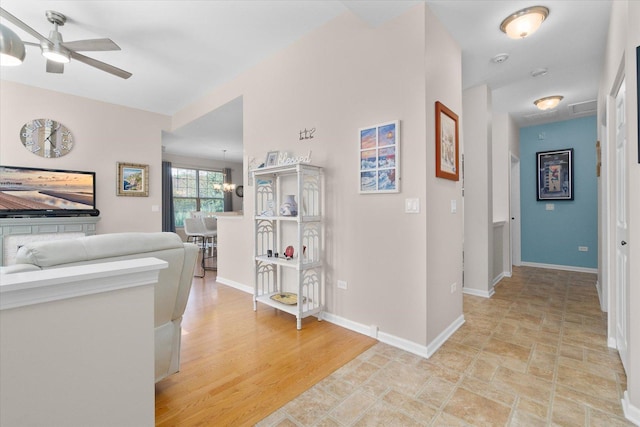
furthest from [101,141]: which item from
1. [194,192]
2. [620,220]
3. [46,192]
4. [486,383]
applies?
[620,220]

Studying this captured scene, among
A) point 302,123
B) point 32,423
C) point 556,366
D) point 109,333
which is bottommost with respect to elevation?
point 556,366

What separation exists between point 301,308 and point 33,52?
427cm

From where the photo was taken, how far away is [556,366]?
2.02 metres

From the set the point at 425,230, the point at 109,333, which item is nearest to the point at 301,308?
the point at 425,230

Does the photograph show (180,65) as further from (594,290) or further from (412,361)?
(594,290)

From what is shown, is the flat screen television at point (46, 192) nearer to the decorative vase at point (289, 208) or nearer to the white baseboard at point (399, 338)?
the decorative vase at point (289, 208)

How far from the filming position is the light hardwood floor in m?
1.58

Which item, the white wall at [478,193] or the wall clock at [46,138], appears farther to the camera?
the wall clock at [46,138]

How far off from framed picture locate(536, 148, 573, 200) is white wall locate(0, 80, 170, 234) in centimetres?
712

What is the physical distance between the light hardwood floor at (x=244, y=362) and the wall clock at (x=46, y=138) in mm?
3605

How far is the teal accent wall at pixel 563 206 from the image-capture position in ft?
16.3

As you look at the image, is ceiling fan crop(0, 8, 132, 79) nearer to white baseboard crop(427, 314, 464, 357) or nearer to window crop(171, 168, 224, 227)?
white baseboard crop(427, 314, 464, 357)

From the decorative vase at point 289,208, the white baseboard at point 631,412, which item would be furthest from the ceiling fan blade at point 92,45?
the white baseboard at point 631,412

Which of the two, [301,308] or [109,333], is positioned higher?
[109,333]
